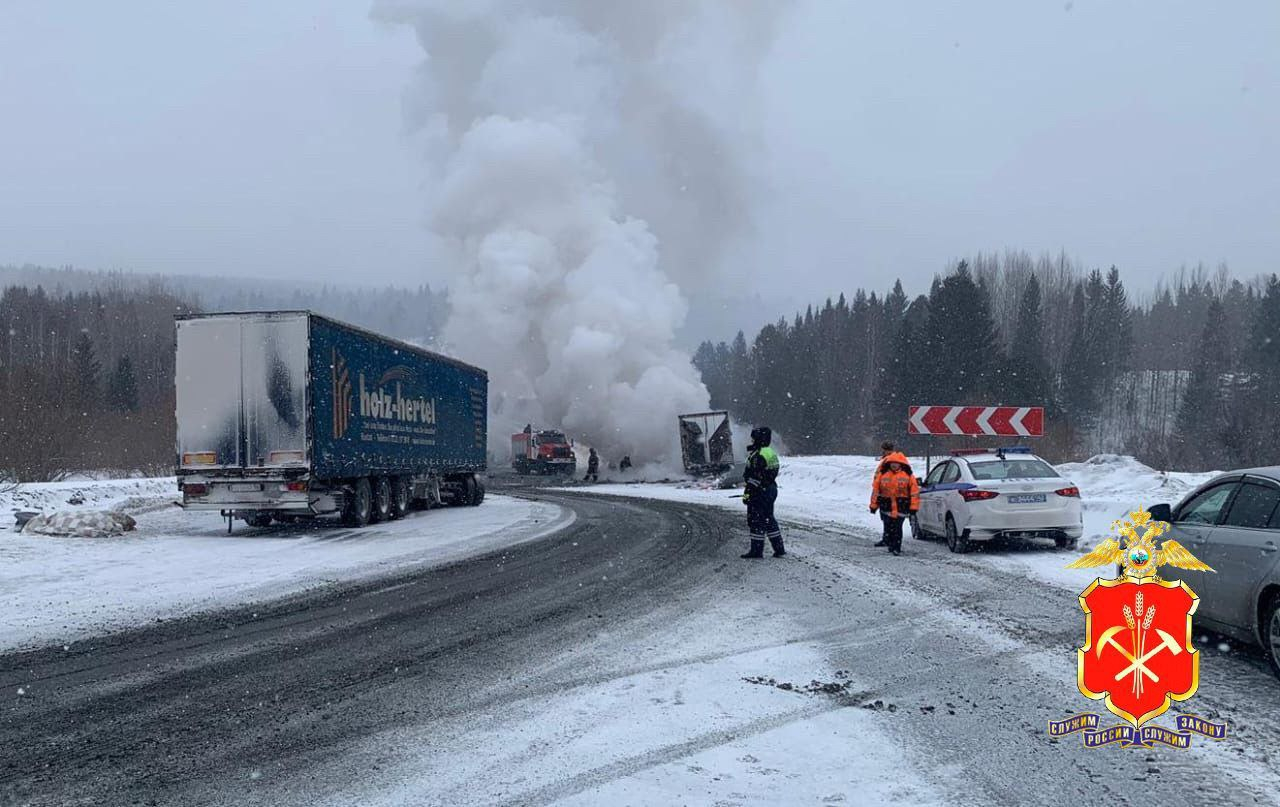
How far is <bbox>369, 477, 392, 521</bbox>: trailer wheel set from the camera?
62.0 feet

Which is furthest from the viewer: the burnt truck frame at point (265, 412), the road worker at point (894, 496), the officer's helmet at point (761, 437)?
the burnt truck frame at point (265, 412)

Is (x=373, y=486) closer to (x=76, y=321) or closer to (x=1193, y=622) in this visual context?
(x=1193, y=622)

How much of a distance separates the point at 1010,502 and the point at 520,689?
8622mm

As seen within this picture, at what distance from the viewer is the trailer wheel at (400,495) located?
65.4ft

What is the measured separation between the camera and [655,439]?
4941 cm

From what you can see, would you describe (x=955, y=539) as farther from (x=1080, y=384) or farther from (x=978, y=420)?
(x=1080, y=384)

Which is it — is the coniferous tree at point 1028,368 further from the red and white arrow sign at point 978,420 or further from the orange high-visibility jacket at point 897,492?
the orange high-visibility jacket at point 897,492

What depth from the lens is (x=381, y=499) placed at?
19.0 meters

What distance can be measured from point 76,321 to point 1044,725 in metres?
108

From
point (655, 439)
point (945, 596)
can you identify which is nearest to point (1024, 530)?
point (945, 596)

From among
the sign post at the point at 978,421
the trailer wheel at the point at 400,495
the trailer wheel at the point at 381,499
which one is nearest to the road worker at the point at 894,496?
the sign post at the point at 978,421

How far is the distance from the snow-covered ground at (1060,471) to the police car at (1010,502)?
361mm

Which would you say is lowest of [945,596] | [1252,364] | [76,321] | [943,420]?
[945,596]

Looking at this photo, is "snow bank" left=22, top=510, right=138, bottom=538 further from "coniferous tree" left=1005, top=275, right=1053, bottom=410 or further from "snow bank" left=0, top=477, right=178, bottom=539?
"coniferous tree" left=1005, top=275, right=1053, bottom=410
